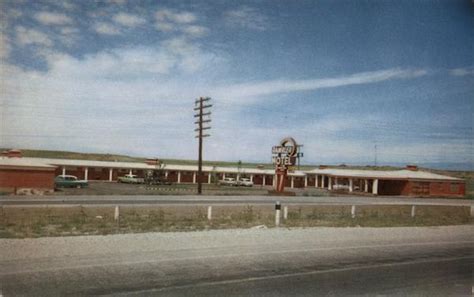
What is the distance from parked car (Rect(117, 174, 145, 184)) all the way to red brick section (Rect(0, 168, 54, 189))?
69.2ft

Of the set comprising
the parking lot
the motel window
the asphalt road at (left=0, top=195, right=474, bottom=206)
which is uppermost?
the motel window

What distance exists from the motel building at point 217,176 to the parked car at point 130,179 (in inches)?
91.1

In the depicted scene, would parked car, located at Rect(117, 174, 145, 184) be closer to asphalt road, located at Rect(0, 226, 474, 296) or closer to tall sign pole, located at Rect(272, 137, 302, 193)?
tall sign pole, located at Rect(272, 137, 302, 193)

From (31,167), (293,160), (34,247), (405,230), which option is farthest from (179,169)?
(34,247)

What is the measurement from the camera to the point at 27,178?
1453 inches

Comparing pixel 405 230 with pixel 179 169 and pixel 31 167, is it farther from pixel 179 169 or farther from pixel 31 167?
pixel 179 169

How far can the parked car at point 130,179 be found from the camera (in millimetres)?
58938

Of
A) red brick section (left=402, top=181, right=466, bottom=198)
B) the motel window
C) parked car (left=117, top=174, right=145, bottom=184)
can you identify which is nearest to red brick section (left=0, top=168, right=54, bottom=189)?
parked car (left=117, top=174, right=145, bottom=184)

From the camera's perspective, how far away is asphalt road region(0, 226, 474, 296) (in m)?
7.46

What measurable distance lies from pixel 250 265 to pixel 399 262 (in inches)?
156

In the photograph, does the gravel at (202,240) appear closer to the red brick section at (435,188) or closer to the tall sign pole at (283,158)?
the tall sign pole at (283,158)

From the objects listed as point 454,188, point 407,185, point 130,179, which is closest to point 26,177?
point 130,179

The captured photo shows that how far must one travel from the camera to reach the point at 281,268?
9328 millimetres

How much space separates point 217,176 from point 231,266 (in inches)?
2440
